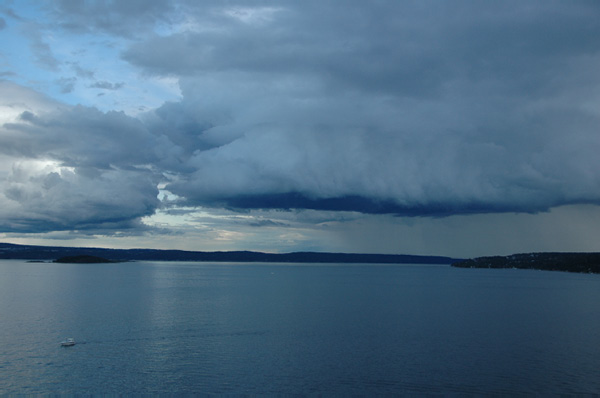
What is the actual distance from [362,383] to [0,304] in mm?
85390

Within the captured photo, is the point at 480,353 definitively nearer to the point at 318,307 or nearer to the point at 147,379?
the point at 147,379

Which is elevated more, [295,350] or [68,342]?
[68,342]

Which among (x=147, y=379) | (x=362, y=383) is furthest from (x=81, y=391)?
(x=362, y=383)

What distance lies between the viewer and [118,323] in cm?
6831

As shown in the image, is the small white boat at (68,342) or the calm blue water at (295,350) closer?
the calm blue water at (295,350)

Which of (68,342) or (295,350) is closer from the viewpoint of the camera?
(295,350)

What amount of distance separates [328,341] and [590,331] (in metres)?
39.0

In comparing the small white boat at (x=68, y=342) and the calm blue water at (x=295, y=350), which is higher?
the small white boat at (x=68, y=342)

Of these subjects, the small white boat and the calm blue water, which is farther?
the small white boat

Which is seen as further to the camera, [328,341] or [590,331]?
[590,331]

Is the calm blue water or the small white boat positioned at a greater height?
the small white boat

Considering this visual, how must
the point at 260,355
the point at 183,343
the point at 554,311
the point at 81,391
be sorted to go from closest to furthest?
the point at 81,391 < the point at 260,355 < the point at 183,343 < the point at 554,311

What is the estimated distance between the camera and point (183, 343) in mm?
54406

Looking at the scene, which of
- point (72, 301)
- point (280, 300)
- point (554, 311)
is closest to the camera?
point (554, 311)
